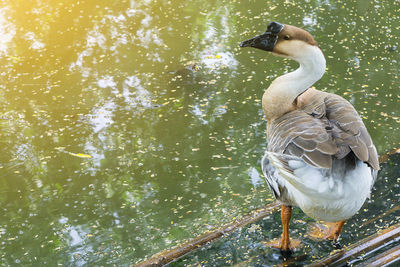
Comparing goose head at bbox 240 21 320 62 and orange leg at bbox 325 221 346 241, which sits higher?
goose head at bbox 240 21 320 62

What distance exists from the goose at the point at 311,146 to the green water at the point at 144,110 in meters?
0.58

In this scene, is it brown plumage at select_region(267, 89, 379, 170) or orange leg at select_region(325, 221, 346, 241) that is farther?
orange leg at select_region(325, 221, 346, 241)

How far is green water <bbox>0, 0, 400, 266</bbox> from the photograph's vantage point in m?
3.28

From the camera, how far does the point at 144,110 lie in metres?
4.35

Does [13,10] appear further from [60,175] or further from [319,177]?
[319,177]

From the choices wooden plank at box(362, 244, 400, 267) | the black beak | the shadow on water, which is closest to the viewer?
wooden plank at box(362, 244, 400, 267)

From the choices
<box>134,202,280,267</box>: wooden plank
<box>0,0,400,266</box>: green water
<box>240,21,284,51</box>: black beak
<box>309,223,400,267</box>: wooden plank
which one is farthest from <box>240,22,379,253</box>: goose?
<box>0,0,400,266</box>: green water

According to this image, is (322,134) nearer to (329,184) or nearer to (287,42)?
(329,184)

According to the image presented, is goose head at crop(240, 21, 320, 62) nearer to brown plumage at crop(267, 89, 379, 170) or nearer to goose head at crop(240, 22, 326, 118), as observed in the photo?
goose head at crop(240, 22, 326, 118)

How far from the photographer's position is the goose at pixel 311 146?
2.35 m

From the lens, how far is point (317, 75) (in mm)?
2834

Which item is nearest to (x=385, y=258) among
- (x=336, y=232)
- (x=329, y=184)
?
(x=336, y=232)

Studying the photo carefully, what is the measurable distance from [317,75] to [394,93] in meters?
1.89

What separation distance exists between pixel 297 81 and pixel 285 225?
826 millimetres
